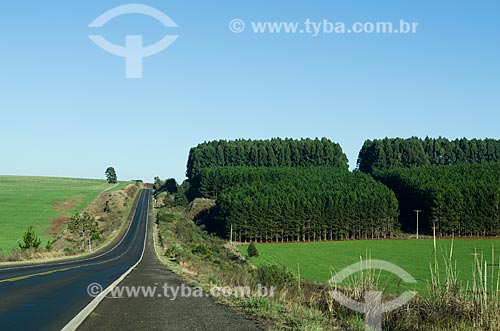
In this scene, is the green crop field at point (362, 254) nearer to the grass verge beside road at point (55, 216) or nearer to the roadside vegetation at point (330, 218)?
the roadside vegetation at point (330, 218)

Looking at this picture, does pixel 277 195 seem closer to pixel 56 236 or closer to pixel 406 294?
pixel 56 236

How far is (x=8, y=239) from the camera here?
251 ft

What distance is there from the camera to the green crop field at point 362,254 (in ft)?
225

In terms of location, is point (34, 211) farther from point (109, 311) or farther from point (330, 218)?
point (109, 311)

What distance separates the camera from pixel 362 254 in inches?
3401

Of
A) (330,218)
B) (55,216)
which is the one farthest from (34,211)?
(330,218)

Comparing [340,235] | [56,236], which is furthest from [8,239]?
[340,235]

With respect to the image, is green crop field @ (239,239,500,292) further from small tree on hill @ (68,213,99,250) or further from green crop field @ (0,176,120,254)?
green crop field @ (0,176,120,254)

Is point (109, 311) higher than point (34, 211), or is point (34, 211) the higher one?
point (34, 211)

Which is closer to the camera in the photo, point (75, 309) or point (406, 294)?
point (406, 294)

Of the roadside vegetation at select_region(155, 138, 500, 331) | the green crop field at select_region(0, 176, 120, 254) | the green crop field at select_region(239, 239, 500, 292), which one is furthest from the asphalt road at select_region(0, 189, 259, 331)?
the green crop field at select_region(0, 176, 120, 254)

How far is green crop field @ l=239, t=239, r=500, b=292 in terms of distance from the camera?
6846 cm

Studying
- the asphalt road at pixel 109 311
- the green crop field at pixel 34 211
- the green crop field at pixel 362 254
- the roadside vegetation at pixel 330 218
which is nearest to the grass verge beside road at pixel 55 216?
the green crop field at pixel 34 211

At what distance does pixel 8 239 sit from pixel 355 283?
74.8 m
